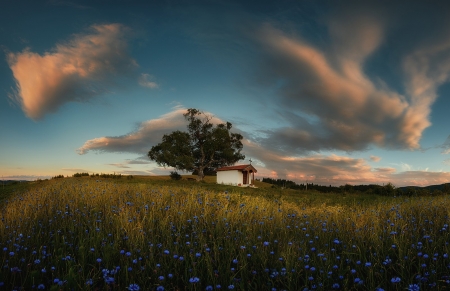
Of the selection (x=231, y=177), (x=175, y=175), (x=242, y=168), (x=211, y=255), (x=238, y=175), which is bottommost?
(x=211, y=255)

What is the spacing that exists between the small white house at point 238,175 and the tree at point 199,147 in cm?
368

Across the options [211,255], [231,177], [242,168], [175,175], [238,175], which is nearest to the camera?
[211,255]

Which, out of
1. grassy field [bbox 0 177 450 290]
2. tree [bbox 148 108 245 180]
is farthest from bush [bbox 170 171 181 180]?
grassy field [bbox 0 177 450 290]

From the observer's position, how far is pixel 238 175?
171 ft

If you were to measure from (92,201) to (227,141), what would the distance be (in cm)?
4724

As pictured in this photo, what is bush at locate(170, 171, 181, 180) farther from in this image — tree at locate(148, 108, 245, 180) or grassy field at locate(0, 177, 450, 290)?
grassy field at locate(0, 177, 450, 290)

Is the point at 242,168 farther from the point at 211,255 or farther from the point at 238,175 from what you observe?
the point at 211,255

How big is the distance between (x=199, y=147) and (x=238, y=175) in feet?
33.8

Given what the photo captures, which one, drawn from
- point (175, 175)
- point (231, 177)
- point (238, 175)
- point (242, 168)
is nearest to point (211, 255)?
point (242, 168)

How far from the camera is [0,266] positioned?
446 centimetres

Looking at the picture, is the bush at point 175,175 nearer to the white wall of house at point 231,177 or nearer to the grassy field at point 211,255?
the white wall of house at point 231,177

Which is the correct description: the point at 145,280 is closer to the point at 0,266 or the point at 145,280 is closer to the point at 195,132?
the point at 0,266

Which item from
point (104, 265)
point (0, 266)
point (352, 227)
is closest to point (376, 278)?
point (352, 227)

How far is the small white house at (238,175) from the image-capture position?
51.8 metres
